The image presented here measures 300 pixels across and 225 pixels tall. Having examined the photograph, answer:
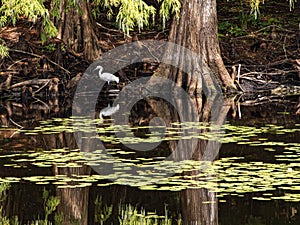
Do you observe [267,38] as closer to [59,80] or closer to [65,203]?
[59,80]

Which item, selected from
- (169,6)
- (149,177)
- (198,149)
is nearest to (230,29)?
(169,6)

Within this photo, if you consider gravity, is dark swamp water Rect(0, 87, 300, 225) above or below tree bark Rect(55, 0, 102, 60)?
A: below

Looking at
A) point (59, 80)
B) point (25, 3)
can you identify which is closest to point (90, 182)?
point (25, 3)

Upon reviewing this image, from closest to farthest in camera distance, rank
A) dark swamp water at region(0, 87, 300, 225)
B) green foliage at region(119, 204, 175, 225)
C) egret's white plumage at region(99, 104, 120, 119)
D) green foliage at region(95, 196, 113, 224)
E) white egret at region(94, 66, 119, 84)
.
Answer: green foliage at region(119, 204, 175, 225) → green foliage at region(95, 196, 113, 224) → dark swamp water at region(0, 87, 300, 225) → egret's white plumage at region(99, 104, 120, 119) → white egret at region(94, 66, 119, 84)

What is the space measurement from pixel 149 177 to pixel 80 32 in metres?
9.55

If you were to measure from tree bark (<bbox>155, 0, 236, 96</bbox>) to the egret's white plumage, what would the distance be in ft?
5.17

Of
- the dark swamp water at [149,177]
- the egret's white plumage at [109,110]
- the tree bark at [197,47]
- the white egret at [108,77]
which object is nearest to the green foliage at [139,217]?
the dark swamp water at [149,177]

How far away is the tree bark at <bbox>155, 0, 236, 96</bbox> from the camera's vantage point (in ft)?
45.9

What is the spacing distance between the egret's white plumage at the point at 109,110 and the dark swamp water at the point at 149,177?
1072mm

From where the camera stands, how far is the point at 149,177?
7.05 metres

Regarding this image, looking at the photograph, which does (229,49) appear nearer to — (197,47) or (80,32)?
(197,47)

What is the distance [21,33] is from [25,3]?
29.1ft

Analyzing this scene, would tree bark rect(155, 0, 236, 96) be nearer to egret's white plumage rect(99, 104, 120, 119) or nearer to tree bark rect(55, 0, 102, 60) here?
egret's white plumage rect(99, 104, 120, 119)

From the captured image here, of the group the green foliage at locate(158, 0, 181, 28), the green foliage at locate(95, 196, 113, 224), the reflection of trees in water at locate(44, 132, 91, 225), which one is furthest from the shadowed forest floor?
the green foliage at locate(95, 196, 113, 224)
